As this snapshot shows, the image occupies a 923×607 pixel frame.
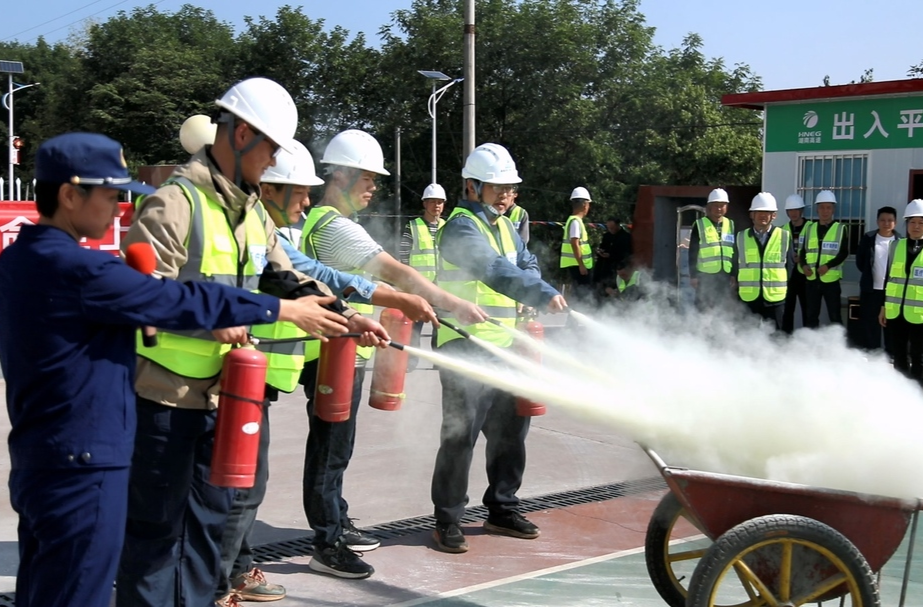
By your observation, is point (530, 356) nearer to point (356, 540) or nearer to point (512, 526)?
point (512, 526)

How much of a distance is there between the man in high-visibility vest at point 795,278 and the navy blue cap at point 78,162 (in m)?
10.0

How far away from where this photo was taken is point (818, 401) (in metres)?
4.11

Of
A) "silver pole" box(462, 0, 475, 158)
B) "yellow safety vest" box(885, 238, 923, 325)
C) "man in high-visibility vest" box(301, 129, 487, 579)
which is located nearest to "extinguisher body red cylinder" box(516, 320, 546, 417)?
"man in high-visibility vest" box(301, 129, 487, 579)

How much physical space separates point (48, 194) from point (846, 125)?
490 inches

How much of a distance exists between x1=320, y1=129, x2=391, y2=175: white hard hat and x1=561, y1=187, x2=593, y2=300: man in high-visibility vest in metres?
9.18

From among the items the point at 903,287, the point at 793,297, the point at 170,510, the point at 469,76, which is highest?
the point at 469,76

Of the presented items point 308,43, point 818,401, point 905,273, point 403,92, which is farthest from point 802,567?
point 308,43

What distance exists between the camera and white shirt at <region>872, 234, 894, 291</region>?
427 inches

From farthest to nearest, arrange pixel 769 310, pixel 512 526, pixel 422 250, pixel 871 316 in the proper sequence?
1. pixel 422 250
2. pixel 769 310
3. pixel 871 316
4. pixel 512 526

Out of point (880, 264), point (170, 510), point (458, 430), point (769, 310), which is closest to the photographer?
point (170, 510)

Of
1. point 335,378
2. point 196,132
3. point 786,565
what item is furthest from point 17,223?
point 786,565

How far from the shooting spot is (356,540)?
203 inches

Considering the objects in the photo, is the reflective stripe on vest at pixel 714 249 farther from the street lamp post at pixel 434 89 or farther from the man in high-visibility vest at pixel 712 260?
the street lamp post at pixel 434 89

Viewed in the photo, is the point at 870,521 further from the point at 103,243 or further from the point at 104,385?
the point at 103,243
